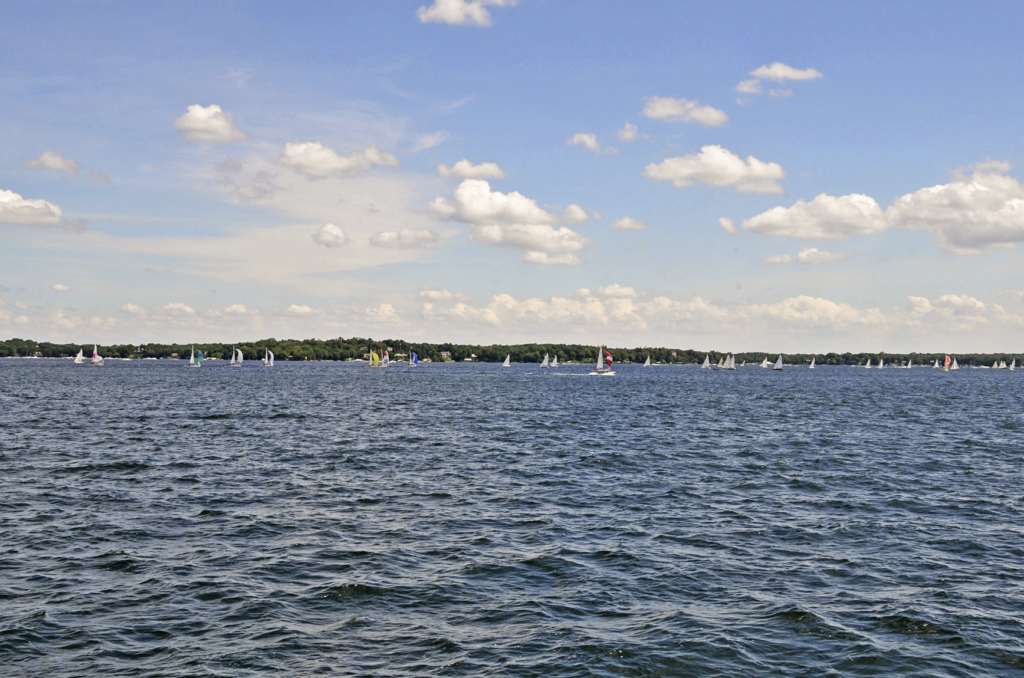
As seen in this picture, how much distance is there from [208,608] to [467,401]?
9422cm

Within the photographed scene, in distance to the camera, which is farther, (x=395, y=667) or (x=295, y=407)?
(x=295, y=407)

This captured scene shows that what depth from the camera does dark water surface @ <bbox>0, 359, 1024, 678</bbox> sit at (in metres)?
18.2

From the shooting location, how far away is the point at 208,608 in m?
20.7

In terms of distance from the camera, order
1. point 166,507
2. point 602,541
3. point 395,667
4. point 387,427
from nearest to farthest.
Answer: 1. point 395,667
2. point 602,541
3. point 166,507
4. point 387,427

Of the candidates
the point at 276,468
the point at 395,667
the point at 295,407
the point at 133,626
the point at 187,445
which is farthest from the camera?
the point at 295,407

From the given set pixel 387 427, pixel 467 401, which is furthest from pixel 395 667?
pixel 467 401

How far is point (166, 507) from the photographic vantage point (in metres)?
33.4

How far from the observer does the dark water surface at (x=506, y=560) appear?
59.8ft

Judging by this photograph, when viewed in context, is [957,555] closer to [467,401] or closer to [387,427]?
[387,427]

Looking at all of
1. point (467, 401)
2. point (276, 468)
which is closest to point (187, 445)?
point (276, 468)

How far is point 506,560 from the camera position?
1020 inches

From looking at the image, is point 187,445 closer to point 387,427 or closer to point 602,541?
point 387,427

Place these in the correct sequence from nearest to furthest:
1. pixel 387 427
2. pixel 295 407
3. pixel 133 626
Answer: pixel 133 626
pixel 387 427
pixel 295 407

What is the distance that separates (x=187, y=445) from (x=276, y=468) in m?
14.1
